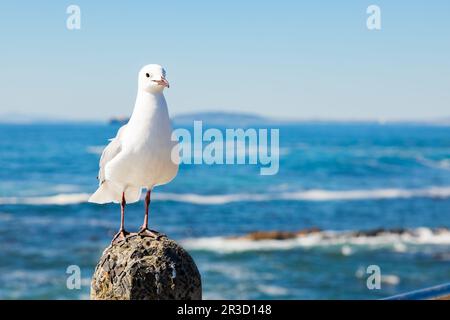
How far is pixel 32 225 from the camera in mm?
24844

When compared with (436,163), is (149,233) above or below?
below

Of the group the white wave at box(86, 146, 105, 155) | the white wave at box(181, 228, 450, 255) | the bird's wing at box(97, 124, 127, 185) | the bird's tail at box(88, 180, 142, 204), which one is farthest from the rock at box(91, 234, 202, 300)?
the white wave at box(86, 146, 105, 155)

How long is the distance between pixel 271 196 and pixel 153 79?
94.3 ft

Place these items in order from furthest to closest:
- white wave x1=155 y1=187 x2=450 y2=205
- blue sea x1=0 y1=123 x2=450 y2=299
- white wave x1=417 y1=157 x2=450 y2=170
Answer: white wave x1=417 y1=157 x2=450 y2=170, white wave x1=155 y1=187 x2=450 y2=205, blue sea x1=0 y1=123 x2=450 y2=299

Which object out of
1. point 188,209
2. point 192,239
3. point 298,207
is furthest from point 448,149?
point 192,239

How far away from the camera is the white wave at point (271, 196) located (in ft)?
95.5

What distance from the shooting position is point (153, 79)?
321 centimetres

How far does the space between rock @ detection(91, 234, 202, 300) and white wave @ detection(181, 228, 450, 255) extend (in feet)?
54.6

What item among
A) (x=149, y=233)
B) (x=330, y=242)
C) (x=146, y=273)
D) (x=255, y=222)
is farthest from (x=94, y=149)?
(x=146, y=273)

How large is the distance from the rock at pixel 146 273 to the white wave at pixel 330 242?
655 inches

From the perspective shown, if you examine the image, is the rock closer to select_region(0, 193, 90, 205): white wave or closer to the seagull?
the seagull

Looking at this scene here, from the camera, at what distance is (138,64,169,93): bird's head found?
126 inches

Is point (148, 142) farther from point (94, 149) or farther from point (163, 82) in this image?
point (94, 149)
